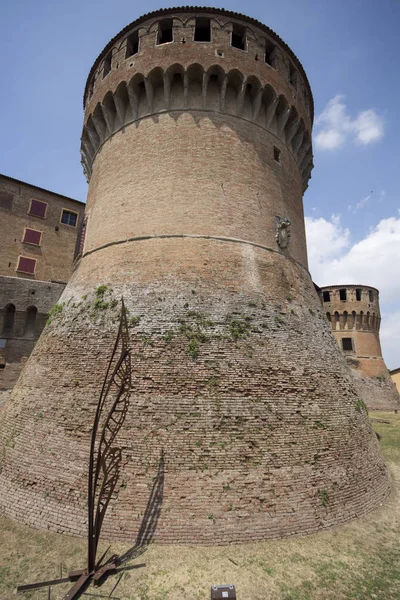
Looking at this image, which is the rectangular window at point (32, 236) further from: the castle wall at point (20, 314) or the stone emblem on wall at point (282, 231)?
the stone emblem on wall at point (282, 231)

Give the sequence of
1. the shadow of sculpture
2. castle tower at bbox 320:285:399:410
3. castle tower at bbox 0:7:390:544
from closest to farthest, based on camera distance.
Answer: the shadow of sculpture, castle tower at bbox 0:7:390:544, castle tower at bbox 320:285:399:410

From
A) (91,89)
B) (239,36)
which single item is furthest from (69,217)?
(239,36)

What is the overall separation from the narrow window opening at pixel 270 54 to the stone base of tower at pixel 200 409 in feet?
26.5

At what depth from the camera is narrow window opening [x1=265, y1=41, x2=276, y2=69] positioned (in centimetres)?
1270

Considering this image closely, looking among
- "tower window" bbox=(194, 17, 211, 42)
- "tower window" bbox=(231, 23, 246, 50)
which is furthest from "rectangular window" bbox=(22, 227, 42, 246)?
"tower window" bbox=(231, 23, 246, 50)

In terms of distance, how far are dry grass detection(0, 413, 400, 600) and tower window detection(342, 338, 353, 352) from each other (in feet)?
90.9

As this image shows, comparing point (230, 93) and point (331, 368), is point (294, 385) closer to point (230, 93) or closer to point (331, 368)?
point (331, 368)

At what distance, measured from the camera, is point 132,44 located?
12844 mm

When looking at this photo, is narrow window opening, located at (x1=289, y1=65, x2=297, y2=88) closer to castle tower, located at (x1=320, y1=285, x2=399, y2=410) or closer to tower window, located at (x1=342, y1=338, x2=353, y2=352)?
castle tower, located at (x1=320, y1=285, x2=399, y2=410)

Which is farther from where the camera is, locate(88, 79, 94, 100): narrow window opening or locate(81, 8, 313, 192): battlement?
locate(88, 79, 94, 100): narrow window opening

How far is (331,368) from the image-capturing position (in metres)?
9.59

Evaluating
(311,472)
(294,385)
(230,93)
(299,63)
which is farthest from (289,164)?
(311,472)

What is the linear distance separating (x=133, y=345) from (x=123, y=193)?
5.82 m

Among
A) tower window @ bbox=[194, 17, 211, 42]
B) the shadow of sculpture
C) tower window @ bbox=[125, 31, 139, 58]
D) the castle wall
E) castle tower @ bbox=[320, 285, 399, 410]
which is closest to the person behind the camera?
the shadow of sculpture
